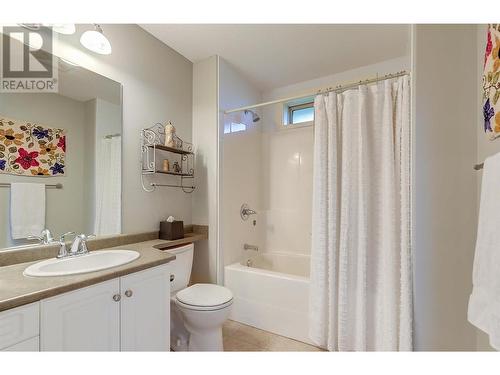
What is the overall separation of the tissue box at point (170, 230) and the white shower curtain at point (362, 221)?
1.08m

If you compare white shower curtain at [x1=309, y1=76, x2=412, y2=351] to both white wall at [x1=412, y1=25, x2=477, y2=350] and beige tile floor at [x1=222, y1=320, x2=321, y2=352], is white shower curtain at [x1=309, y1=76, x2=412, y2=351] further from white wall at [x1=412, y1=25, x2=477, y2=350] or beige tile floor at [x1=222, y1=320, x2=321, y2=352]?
beige tile floor at [x1=222, y1=320, x2=321, y2=352]

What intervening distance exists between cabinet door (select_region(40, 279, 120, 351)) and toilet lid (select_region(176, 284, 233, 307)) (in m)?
0.53

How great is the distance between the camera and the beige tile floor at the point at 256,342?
1.76 metres

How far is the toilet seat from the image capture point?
4.99ft

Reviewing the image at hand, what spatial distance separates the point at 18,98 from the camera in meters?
1.23

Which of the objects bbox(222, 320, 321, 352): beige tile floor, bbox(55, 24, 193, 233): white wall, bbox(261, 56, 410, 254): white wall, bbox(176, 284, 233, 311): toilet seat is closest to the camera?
bbox(176, 284, 233, 311): toilet seat

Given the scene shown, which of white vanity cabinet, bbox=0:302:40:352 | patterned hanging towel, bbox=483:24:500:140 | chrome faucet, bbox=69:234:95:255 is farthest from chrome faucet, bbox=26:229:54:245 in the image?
patterned hanging towel, bbox=483:24:500:140

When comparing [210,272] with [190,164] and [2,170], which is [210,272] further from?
[2,170]

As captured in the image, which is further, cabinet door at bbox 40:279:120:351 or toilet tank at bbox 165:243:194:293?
toilet tank at bbox 165:243:194:293

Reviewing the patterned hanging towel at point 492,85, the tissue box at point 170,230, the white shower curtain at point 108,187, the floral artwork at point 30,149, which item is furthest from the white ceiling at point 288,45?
the tissue box at point 170,230

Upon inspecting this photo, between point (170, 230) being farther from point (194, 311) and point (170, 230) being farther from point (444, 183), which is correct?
point (444, 183)

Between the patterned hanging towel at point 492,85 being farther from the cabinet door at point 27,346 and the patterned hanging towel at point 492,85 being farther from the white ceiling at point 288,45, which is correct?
the cabinet door at point 27,346

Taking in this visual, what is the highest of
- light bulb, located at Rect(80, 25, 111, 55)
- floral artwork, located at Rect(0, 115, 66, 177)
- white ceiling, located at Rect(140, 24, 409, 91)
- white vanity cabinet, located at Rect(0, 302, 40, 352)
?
white ceiling, located at Rect(140, 24, 409, 91)

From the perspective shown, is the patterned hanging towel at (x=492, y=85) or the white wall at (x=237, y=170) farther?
the white wall at (x=237, y=170)
